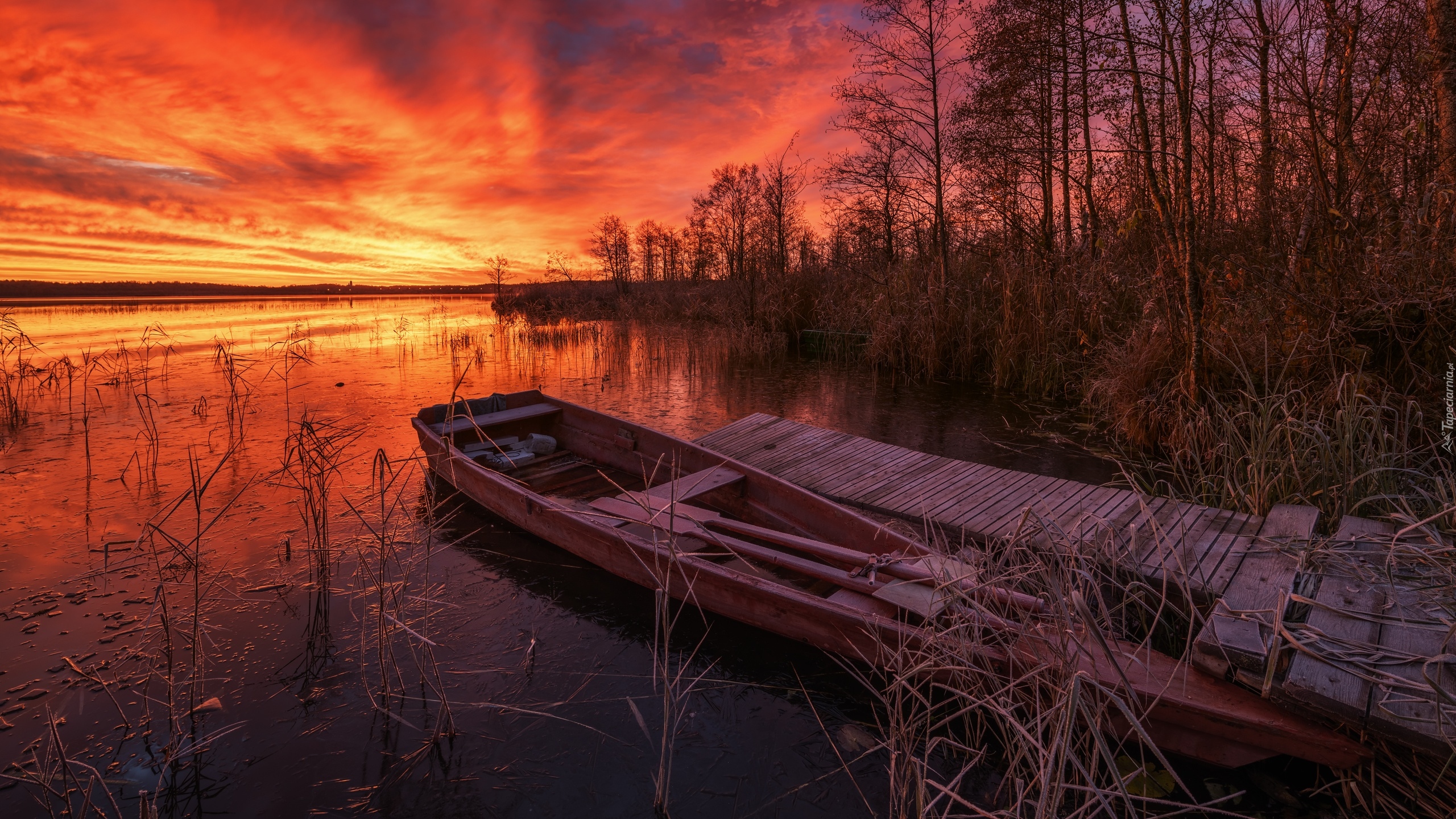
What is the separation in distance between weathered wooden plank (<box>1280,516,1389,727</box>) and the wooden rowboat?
193 millimetres

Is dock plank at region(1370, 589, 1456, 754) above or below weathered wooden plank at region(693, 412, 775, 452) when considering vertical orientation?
below

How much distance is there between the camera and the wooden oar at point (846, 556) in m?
2.84

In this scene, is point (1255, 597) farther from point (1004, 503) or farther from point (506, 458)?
point (506, 458)

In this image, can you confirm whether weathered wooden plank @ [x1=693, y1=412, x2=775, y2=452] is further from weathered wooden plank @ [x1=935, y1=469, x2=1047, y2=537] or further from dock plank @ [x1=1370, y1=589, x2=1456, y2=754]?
dock plank @ [x1=1370, y1=589, x2=1456, y2=754]

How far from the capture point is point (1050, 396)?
1030 cm

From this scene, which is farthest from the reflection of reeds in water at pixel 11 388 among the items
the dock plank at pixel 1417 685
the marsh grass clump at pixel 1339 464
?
the marsh grass clump at pixel 1339 464

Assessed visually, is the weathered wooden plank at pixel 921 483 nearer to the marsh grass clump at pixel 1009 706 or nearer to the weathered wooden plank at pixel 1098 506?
the weathered wooden plank at pixel 1098 506

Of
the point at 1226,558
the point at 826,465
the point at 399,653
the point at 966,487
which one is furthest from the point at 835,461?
the point at 399,653

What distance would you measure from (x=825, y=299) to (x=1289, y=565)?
490 inches

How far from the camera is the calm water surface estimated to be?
9.43ft

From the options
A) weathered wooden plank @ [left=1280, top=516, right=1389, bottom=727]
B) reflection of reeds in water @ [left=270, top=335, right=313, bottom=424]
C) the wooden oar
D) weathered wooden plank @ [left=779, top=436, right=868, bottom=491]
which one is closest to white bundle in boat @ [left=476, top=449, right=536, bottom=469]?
the wooden oar

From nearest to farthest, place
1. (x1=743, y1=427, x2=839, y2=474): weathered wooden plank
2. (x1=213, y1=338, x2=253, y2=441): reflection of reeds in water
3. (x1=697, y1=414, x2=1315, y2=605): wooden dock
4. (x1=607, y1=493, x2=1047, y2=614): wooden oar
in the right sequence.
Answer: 1. (x1=607, y1=493, x2=1047, y2=614): wooden oar
2. (x1=697, y1=414, x2=1315, y2=605): wooden dock
3. (x1=743, y1=427, x2=839, y2=474): weathered wooden plank
4. (x1=213, y1=338, x2=253, y2=441): reflection of reeds in water

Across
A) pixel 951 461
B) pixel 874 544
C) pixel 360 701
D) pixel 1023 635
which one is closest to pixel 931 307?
pixel 951 461

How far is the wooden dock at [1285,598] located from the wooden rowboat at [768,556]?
0.21 metres
